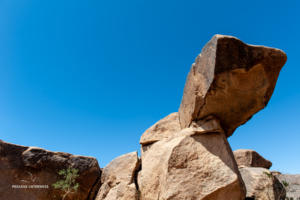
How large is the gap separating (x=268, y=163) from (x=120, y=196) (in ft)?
33.6

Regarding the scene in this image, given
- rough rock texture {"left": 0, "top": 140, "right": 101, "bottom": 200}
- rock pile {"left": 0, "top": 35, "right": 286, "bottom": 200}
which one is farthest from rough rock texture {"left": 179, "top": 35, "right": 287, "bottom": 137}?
rough rock texture {"left": 0, "top": 140, "right": 101, "bottom": 200}

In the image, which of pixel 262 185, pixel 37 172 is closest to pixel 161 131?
pixel 262 185

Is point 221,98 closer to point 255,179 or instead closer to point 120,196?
point 255,179

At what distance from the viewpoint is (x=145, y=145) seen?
888 cm

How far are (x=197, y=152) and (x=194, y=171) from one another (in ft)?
2.00

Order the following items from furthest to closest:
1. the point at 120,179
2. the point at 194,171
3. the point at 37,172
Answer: the point at 37,172 → the point at 120,179 → the point at 194,171

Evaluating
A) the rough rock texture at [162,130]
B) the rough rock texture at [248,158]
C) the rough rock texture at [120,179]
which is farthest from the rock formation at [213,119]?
the rough rock texture at [248,158]

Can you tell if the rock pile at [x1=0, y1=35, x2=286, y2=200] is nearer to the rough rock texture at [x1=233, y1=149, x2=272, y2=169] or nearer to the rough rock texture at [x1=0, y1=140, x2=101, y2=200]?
the rough rock texture at [x1=0, y1=140, x2=101, y2=200]

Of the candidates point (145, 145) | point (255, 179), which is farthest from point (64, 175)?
point (255, 179)

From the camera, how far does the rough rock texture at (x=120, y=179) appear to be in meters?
7.58

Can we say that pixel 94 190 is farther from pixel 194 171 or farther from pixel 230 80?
pixel 230 80

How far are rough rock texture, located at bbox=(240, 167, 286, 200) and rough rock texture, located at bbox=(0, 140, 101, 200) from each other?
21.5 feet

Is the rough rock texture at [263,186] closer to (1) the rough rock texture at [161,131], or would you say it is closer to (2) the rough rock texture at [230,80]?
(2) the rough rock texture at [230,80]

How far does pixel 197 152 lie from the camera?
6.38 meters
